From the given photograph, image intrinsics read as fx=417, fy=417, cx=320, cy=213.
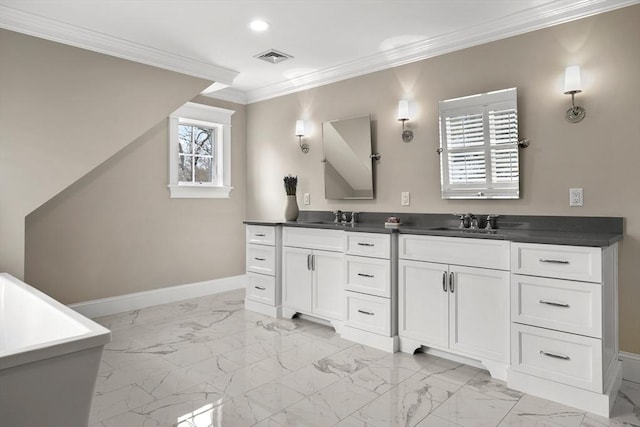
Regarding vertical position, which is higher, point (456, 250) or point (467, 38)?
point (467, 38)

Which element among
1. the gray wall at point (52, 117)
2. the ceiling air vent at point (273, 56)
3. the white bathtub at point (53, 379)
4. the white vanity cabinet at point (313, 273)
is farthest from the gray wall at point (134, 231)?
the white bathtub at point (53, 379)

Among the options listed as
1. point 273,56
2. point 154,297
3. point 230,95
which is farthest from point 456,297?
point 230,95

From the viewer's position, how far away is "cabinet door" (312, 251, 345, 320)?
3508mm

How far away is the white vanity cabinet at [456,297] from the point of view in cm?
259

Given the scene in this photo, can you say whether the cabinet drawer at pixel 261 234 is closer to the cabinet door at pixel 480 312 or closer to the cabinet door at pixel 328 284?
the cabinet door at pixel 328 284

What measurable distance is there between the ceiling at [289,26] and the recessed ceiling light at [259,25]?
5cm

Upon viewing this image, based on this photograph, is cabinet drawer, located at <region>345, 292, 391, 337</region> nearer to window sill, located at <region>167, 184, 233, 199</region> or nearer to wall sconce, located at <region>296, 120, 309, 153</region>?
wall sconce, located at <region>296, 120, 309, 153</region>

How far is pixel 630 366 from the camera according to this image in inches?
102

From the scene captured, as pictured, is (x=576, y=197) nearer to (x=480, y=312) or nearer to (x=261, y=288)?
(x=480, y=312)

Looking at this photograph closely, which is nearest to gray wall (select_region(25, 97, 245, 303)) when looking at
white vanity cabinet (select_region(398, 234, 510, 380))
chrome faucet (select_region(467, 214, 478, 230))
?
white vanity cabinet (select_region(398, 234, 510, 380))

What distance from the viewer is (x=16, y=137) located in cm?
303

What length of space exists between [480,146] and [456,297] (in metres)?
1.19

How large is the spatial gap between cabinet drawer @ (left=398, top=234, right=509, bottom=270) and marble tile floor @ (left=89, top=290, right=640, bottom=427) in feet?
2.36

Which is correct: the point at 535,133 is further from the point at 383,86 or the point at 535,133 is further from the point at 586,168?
the point at 383,86
